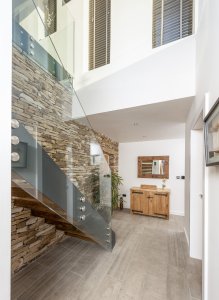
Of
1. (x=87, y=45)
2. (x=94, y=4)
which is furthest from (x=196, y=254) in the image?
(x=94, y=4)

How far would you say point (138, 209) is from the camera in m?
4.85

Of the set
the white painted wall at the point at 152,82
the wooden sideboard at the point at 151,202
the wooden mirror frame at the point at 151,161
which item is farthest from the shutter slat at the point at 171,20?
the wooden sideboard at the point at 151,202

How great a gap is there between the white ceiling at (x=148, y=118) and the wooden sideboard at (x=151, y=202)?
1834 millimetres

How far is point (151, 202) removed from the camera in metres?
4.71

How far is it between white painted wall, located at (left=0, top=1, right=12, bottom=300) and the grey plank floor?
5.48 feet

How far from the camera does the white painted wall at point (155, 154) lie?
496 centimetres

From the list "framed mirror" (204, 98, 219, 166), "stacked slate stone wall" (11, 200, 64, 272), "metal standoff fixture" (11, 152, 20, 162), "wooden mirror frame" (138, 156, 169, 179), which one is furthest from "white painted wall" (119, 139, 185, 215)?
"metal standoff fixture" (11, 152, 20, 162)

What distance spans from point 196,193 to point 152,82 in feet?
6.30

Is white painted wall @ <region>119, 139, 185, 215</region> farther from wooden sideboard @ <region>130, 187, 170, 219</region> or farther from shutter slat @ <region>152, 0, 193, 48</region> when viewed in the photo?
shutter slat @ <region>152, 0, 193, 48</region>

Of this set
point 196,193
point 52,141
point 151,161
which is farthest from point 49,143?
point 151,161

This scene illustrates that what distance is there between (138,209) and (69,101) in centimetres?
387

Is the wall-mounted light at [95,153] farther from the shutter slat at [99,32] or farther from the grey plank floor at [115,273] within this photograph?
the shutter slat at [99,32]

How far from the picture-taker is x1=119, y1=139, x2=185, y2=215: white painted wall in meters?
4.96

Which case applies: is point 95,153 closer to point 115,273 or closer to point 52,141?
point 52,141
